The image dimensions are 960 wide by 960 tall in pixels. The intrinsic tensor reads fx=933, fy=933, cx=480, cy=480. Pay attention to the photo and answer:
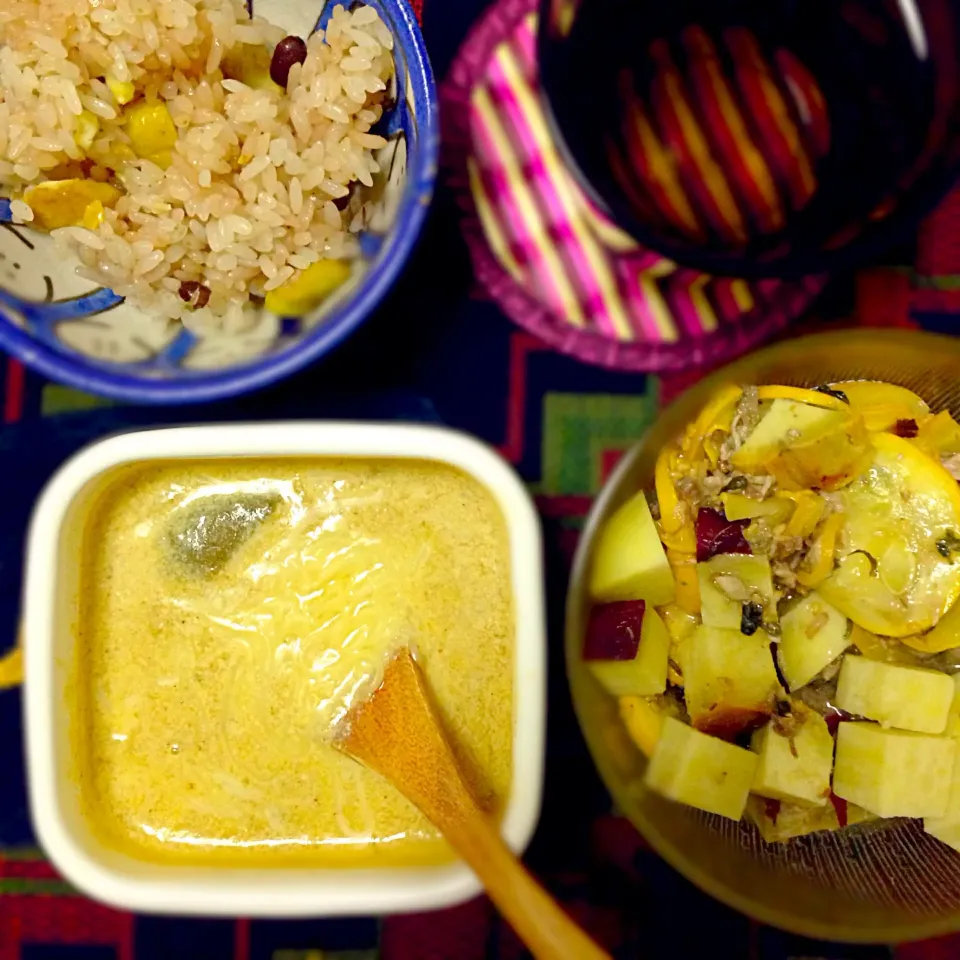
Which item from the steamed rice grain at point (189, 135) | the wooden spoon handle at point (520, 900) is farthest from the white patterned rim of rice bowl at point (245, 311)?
the wooden spoon handle at point (520, 900)

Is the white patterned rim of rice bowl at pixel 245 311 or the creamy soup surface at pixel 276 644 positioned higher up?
the white patterned rim of rice bowl at pixel 245 311

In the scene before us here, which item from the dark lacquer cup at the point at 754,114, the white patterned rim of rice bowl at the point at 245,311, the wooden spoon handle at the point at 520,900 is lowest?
the wooden spoon handle at the point at 520,900

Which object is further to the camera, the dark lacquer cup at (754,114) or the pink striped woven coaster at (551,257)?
the pink striped woven coaster at (551,257)

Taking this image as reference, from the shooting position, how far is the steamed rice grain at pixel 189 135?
0.67 m

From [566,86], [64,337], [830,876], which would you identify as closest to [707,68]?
[566,86]

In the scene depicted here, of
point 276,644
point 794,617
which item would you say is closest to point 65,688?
point 276,644

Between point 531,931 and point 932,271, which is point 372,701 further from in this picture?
point 932,271

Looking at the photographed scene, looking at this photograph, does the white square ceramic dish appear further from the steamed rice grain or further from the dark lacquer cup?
the dark lacquer cup

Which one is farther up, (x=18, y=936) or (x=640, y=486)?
(x=640, y=486)

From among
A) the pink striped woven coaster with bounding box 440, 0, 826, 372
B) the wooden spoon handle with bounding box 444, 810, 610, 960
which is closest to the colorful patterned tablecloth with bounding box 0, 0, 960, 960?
the pink striped woven coaster with bounding box 440, 0, 826, 372

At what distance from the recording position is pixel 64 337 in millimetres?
693

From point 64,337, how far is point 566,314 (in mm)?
385

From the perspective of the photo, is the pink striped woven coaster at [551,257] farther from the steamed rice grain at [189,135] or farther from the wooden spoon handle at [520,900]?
the wooden spoon handle at [520,900]

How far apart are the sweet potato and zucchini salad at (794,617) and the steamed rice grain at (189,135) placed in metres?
0.33
